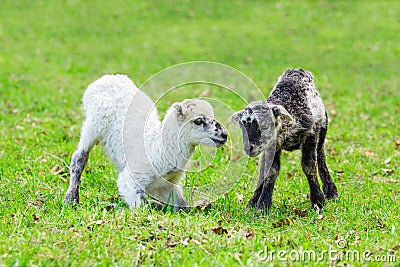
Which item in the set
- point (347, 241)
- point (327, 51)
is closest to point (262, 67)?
point (327, 51)

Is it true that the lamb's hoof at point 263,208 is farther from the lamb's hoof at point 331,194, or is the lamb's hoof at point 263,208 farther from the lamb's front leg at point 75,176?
the lamb's front leg at point 75,176

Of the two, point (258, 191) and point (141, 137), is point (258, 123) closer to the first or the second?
point (258, 191)

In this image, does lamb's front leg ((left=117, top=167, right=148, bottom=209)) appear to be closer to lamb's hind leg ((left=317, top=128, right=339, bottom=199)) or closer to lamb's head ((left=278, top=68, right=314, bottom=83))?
lamb's head ((left=278, top=68, right=314, bottom=83))

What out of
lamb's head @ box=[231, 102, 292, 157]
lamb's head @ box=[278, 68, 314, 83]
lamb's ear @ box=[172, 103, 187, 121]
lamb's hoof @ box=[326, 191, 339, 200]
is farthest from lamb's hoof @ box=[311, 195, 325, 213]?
lamb's ear @ box=[172, 103, 187, 121]

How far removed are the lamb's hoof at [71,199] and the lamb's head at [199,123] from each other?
133 centimetres

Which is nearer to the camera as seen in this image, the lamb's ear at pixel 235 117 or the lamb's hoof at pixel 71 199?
the lamb's ear at pixel 235 117

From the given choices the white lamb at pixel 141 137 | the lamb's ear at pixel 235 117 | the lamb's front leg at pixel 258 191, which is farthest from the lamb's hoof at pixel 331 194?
the lamb's ear at pixel 235 117

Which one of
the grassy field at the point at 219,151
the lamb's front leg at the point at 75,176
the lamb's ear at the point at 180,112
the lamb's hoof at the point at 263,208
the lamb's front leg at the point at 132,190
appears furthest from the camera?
the lamb's front leg at the point at 75,176

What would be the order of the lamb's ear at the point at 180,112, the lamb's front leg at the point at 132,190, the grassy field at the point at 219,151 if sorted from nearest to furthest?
the grassy field at the point at 219,151 < the lamb's ear at the point at 180,112 < the lamb's front leg at the point at 132,190

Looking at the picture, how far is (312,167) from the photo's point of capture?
19.7 feet

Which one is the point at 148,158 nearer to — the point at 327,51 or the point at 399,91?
the point at 399,91

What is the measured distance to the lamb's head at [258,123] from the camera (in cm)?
530

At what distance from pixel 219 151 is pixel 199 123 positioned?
2.55m

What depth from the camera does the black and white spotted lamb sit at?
5.32 m
